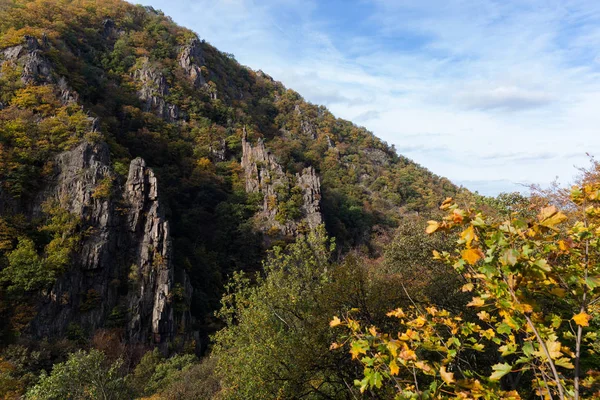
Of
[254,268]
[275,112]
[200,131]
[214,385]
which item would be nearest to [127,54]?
[200,131]

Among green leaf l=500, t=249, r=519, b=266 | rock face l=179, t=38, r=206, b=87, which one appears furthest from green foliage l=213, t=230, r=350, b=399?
rock face l=179, t=38, r=206, b=87

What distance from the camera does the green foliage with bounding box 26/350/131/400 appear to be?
449 inches

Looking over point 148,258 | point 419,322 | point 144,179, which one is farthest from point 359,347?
point 144,179

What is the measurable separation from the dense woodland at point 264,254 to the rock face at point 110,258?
0.43 meters

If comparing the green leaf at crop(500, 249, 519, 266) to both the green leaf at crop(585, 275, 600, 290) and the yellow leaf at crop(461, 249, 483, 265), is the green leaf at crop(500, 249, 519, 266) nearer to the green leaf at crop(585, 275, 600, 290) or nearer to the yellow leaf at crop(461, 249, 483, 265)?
the yellow leaf at crop(461, 249, 483, 265)

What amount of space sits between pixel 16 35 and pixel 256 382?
40851 mm

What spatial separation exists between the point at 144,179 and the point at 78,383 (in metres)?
18.1

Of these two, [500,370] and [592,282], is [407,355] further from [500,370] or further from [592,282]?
[592,282]

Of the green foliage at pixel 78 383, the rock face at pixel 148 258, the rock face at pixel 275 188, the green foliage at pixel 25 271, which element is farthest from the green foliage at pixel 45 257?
the rock face at pixel 275 188

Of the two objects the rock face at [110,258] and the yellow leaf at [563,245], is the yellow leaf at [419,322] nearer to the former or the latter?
the yellow leaf at [563,245]

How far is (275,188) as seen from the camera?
39344 millimetres

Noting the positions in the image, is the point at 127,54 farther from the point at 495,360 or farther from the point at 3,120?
the point at 495,360

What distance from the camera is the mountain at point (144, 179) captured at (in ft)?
73.3

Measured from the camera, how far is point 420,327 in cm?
278
